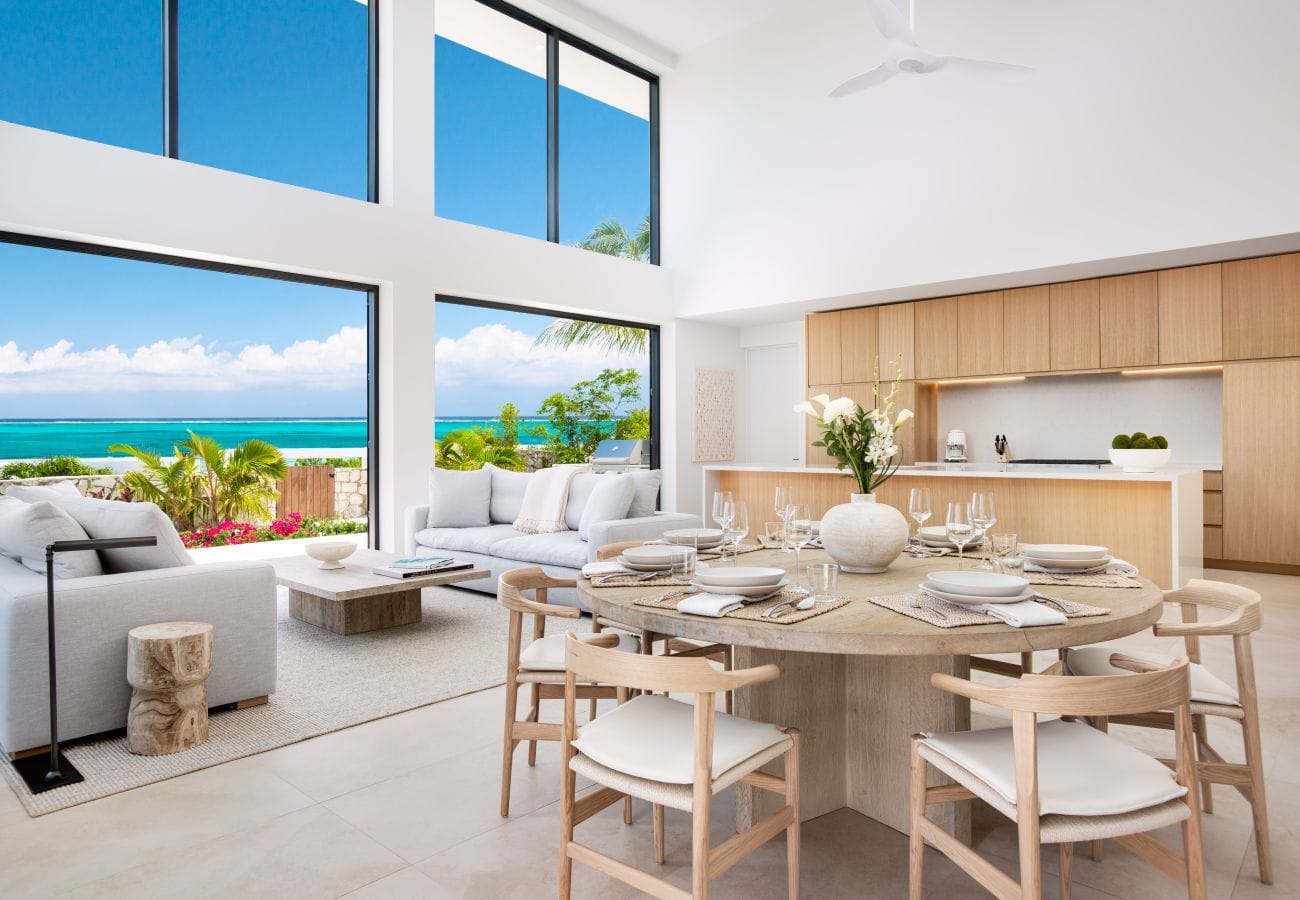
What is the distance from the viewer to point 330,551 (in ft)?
14.1

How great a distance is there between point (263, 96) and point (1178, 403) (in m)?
7.60

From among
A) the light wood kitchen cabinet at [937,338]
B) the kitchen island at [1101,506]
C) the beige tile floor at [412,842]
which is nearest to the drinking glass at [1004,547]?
the beige tile floor at [412,842]

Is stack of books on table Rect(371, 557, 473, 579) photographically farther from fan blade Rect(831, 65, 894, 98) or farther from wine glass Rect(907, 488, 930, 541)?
fan blade Rect(831, 65, 894, 98)

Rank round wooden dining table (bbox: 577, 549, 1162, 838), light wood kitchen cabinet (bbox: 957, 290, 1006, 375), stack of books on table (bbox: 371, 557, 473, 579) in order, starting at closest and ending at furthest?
round wooden dining table (bbox: 577, 549, 1162, 838) < stack of books on table (bbox: 371, 557, 473, 579) < light wood kitchen cabinet (bbox: 957, 290, 1006, 375)

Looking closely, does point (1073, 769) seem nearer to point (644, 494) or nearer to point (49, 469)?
point (644, 494)

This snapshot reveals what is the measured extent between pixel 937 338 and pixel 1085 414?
1.41 m

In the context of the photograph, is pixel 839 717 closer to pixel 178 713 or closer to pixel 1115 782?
pixel 1115 782

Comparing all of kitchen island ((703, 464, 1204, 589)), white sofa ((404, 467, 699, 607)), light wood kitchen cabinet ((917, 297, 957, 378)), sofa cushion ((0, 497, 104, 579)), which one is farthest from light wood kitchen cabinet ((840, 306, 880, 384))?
sofa cushion ((0, 497, 104, 579))

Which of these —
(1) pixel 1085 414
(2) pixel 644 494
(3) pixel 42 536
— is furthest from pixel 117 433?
Answer: (1) pixel 1085 414

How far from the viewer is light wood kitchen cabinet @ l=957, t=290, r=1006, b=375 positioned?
21.6 ft

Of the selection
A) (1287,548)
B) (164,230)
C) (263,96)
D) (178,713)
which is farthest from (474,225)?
(1287,548)

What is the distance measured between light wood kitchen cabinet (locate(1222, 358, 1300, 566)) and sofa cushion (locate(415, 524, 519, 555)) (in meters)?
5.24

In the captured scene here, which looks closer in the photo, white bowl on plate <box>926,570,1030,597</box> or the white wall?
white bowl on plate <box>926,570,1030,597</box>

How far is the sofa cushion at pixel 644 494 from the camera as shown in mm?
5078
